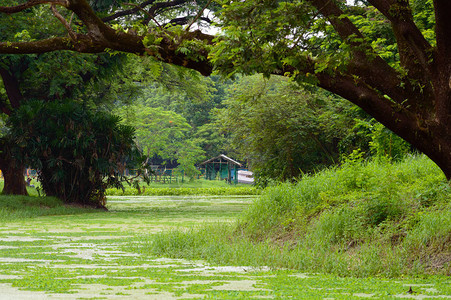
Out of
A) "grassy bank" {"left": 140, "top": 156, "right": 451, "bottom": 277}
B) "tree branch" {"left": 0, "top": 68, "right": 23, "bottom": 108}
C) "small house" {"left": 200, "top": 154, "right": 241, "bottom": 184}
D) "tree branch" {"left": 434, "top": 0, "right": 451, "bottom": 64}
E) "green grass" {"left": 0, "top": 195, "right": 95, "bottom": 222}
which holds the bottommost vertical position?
"green grass" {"left": 0, "top": 195, "right": 95, "bottom": 222}

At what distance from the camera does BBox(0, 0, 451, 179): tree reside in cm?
802

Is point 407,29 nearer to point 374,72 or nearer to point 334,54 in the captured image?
point 374,72

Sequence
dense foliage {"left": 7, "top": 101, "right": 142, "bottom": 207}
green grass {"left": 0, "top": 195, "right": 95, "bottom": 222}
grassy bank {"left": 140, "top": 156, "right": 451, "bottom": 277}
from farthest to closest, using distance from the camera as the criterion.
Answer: dense foliage {"left": 7, "top": 101, "right": 142, "bottom": 207}
green grass {"left": 0, "top": 195, "right": 95, "bottom": 222}
grassy bank {"left": 140, "top": 156, "right": 451, "bottom": 277}

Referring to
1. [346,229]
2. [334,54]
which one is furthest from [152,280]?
[334,54]

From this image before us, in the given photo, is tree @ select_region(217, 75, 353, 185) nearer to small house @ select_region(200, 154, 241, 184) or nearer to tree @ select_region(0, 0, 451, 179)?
tree @ select_region(0, 0, 451, 179)

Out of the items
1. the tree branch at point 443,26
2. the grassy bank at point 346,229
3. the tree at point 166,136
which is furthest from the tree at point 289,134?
the tree at point 166,136

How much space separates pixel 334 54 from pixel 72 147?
1619 centimetres

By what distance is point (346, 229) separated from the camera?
9.57 metres

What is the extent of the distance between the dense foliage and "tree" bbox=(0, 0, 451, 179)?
14.0 meters

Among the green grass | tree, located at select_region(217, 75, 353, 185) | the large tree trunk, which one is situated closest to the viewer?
the green grass

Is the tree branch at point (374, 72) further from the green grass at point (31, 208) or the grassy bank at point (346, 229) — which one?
the green grass at point (31, 208)

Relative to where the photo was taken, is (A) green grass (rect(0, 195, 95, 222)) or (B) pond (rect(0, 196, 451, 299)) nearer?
(B) pond (rect(0, 196, 451, 299))

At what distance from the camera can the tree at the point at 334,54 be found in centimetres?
802

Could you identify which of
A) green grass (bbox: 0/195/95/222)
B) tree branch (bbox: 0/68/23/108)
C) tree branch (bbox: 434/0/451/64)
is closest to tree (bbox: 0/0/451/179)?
tree branch (bbox: 434/0/451/64)
